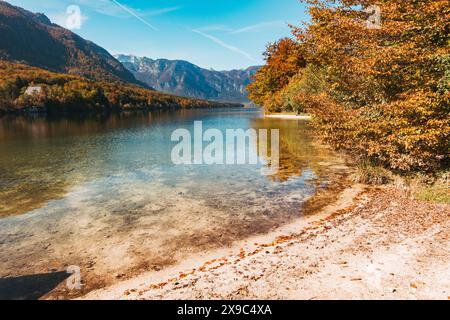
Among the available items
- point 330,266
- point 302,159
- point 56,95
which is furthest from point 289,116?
point 56,95

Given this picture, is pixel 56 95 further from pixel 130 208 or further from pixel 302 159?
pixel 130 208

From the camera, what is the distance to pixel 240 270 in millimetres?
7801

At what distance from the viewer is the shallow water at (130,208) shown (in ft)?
30.9

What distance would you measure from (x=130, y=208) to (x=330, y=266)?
9.61m

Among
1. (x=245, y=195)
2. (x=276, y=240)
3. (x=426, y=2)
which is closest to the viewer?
(x=276, y=240)

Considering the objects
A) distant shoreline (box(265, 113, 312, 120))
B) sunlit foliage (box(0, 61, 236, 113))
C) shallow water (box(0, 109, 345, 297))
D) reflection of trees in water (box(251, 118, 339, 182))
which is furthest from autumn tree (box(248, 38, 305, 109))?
sunlit foliage (box(0, 61, 236, 113))

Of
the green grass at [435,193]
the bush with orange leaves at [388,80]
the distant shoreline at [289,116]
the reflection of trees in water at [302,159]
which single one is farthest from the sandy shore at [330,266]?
the distant shoreline at [289,116]

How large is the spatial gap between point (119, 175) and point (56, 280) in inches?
509

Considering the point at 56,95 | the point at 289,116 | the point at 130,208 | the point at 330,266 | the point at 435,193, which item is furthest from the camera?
the point at 56,95

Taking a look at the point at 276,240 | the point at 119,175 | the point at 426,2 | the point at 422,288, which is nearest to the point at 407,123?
the point at 426,2

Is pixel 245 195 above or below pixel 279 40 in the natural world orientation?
below

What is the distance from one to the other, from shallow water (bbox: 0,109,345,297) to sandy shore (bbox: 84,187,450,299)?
3.83ft

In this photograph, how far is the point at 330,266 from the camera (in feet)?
24.6

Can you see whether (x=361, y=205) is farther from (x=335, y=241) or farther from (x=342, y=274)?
(x=342, y=274)
